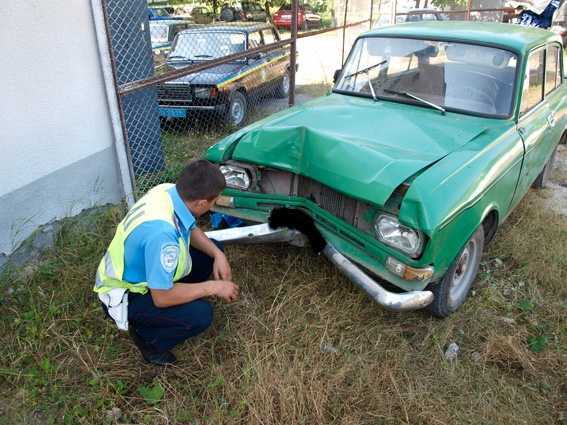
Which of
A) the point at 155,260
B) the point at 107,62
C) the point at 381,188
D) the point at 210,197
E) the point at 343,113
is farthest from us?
the point at 107,62

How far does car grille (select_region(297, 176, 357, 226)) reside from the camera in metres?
2.76

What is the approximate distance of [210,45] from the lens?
23.6ft

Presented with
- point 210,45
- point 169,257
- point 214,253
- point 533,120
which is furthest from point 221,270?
point 210,45

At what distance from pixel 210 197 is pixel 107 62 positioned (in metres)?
2.03

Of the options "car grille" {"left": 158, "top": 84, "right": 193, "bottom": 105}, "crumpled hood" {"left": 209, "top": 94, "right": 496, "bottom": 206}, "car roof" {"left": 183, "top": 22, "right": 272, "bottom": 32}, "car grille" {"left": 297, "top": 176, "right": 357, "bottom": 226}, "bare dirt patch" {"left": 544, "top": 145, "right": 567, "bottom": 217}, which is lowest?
"bare dirt patch" {"left": 544, "top": 145, "right": 567, "bottom": 217}

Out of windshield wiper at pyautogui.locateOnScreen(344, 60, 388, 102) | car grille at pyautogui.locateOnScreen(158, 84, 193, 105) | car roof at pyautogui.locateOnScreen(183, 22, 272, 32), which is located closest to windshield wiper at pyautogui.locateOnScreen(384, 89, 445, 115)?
windshield wiper at pyautogui.locateOnScreen(344, 60, 388, 102)

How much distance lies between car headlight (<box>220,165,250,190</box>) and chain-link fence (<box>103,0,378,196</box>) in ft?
4.00

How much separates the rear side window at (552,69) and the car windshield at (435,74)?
0.93 metres

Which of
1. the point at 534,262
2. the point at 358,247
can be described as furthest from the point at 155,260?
the point at 534,262

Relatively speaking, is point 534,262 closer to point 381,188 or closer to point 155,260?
point 381,188

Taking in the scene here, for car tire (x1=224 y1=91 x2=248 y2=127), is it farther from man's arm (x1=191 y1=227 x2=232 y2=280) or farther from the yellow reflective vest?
the yellow reflective vest

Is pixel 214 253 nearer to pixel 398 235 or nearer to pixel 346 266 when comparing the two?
pixel 346 266

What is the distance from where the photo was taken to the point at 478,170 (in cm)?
271

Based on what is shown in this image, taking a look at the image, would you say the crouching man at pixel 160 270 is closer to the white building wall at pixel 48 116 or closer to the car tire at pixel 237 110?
the white building wall at pixel 48 116
